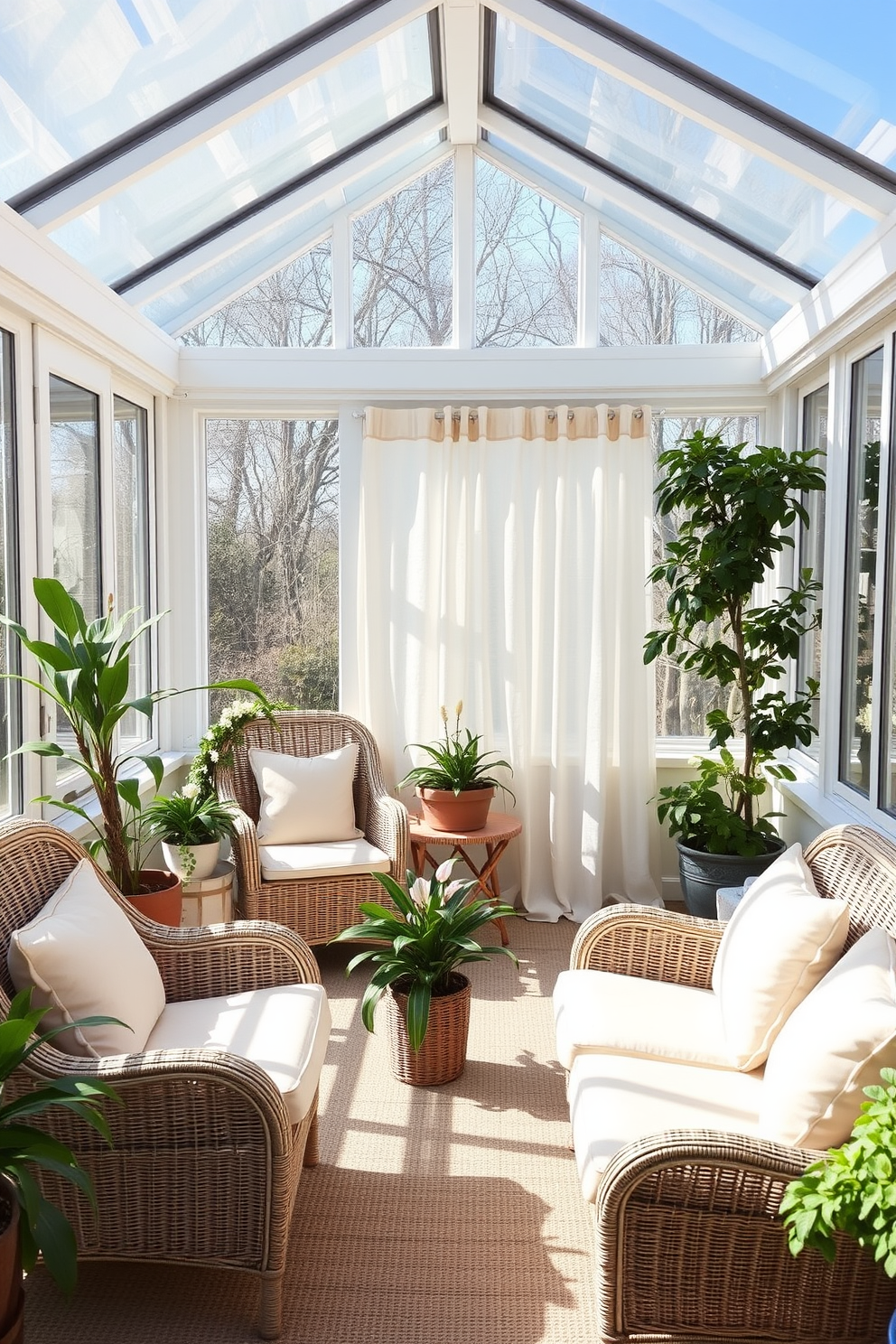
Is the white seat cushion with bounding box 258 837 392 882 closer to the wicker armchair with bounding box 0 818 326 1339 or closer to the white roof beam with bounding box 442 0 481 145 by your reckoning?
the wicker armchair with bounding box 0 818 326 1339

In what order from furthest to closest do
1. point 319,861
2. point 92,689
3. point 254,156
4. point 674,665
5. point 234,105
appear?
point 674,665
point 319,861
point 254,156
point 234,105
point 92,689

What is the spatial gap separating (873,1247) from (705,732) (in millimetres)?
3225

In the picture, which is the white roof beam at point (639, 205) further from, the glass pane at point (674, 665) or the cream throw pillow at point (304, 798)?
the cream throw pillow at point (304, 798)

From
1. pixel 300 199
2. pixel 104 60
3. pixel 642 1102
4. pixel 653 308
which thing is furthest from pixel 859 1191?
pixel 300 199

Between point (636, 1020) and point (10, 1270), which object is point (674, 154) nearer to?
point (636, 1020)

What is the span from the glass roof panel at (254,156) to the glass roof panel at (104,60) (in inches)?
9.9

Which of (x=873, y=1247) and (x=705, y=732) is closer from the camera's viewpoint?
(x=873, y=1247)

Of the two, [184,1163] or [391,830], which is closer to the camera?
[184,1163]

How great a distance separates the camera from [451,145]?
4.58 meters

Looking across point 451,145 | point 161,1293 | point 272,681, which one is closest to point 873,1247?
point 161,1293

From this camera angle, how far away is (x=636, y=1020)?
8.05 feet

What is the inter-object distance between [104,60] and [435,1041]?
2889 mm

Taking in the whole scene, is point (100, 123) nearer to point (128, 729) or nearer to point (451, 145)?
point (451, 145)

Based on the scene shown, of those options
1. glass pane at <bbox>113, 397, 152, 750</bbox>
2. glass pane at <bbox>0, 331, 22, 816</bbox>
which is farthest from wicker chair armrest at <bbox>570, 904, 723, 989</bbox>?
glass pane at <bbox>113, 397, 152, 750</bbox>
